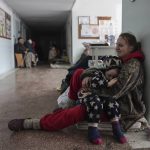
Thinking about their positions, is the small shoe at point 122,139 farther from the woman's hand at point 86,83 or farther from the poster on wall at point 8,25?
the poster on wall at point 8,25

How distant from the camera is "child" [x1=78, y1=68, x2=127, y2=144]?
156 centimetres

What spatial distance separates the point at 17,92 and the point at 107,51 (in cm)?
142

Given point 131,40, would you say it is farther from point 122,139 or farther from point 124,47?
point 122,139

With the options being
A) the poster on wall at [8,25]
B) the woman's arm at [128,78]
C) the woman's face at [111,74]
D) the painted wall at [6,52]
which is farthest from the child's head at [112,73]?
the poster on wall at [8,25]

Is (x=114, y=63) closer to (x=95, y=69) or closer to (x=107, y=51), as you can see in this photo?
(x=95, y=69)

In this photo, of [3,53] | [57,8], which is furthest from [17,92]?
[57,8]

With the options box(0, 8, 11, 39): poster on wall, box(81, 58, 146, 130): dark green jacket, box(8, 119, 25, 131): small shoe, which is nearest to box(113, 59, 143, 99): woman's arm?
box(81, 58, 146, 130): dark green jacket

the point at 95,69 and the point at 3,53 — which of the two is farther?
the point at 3,53

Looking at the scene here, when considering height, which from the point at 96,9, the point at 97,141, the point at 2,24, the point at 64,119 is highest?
the point at 96,9

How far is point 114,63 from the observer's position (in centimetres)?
190

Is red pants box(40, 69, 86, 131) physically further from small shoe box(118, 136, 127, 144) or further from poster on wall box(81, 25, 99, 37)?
poster on wall box(81, 25, 99, 37)

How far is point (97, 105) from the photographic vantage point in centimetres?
156

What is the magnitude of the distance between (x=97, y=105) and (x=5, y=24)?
5381mm

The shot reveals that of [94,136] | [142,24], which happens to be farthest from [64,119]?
[142,24]
